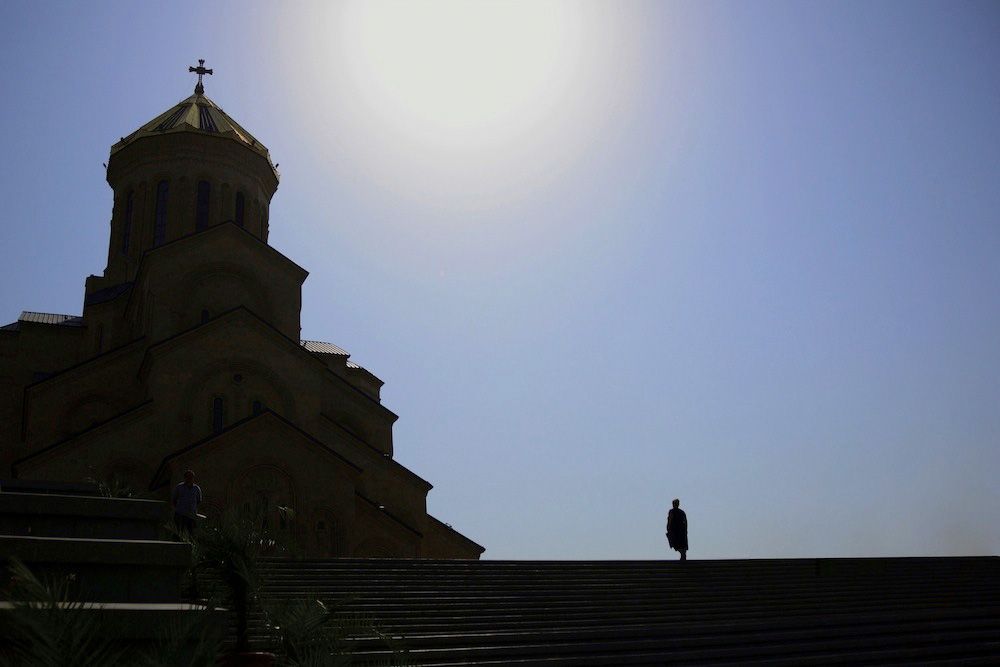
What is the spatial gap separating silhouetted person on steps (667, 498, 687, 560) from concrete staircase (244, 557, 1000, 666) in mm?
564

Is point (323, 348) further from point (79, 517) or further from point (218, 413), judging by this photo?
point (79, 517)

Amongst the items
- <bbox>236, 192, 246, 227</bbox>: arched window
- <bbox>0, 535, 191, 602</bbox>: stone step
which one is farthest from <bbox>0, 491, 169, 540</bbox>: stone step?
<bbox>236, 192, 246, 227</bbox>: arched window

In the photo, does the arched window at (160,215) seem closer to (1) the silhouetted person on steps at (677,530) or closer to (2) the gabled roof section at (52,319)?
(2) the gabled roof section at (52,319)

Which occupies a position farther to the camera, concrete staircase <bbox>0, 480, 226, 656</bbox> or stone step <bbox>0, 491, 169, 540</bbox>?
stone step <bbox>0, 491, 169, 540</bbox>

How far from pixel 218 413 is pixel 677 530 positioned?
34.5 feet

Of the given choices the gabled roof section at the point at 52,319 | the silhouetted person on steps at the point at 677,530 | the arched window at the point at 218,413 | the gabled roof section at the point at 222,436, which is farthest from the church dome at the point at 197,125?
the silhouetted person on steps at the point at 677,530

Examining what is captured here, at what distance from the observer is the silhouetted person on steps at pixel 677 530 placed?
13.1 meters

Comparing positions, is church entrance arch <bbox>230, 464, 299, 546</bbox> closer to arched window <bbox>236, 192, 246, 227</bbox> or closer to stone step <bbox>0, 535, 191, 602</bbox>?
arched window <bbox>236, 192, 246, 227</bbox>

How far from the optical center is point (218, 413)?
19.0m

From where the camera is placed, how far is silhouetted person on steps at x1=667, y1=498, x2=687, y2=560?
13.1m

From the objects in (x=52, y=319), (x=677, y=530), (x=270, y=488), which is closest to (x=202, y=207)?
(x=52, y=319)

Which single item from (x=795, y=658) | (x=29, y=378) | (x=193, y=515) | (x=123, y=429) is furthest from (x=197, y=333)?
(x=795, y=658)

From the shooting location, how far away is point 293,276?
74.5ft

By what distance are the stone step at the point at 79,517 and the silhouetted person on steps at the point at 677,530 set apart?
777 cm
